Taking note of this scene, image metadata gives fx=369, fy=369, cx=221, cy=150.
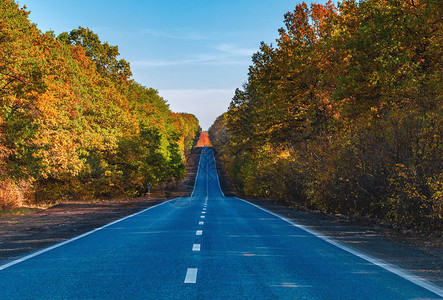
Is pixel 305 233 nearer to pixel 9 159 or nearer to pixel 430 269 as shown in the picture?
pixel 430 269

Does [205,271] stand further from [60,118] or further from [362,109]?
[60,118]

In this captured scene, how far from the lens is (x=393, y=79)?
13984mm

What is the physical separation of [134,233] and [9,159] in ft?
46.0

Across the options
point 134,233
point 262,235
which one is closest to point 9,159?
point 134,233

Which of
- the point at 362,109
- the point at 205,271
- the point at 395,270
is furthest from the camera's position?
the point at 362,109

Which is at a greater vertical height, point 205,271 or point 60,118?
point 60,118

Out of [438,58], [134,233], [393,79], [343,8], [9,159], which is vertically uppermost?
[343,8]

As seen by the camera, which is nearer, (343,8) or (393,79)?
(393,79)

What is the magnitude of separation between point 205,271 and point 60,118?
1932 centimetres

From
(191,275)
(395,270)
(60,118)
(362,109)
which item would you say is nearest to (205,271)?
(191,275)

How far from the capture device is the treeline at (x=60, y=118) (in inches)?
758

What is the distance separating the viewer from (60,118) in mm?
22234

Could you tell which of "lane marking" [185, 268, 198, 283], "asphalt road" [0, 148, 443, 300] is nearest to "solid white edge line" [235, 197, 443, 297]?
"asphalt road" [0, 148, 443, 300]

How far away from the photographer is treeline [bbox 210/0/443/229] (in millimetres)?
10141
